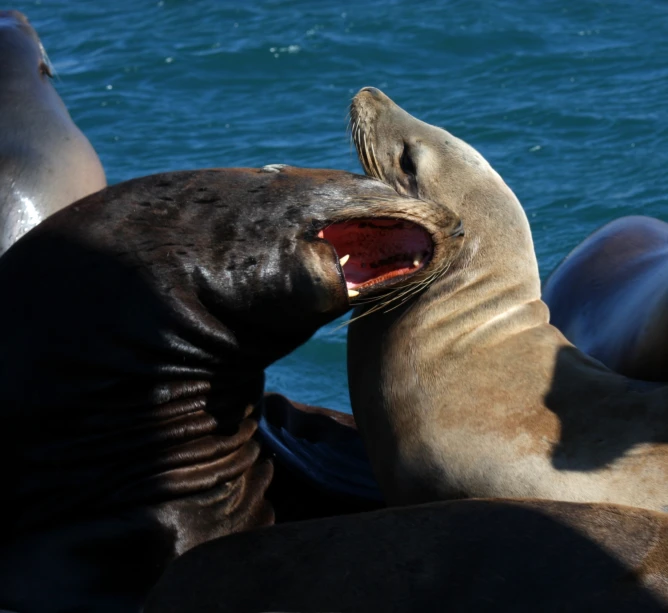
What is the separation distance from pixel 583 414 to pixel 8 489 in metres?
1.77

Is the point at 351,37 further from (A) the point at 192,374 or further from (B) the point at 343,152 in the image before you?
(A) the point at 192,374

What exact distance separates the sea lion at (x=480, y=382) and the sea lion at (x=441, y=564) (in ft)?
2.24

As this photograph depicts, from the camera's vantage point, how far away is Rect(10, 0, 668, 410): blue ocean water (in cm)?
1102

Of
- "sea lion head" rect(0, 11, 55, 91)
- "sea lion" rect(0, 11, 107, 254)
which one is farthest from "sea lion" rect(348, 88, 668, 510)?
"sea lion head" rect(0, 11, 55, 91)

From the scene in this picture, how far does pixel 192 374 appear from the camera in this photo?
12.1 ft

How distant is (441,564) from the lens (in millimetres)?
2840

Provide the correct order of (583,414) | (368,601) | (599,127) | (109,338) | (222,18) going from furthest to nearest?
1. (222,18)
2. (599,127)
3. (583,414)
4. (109,338)
5. (368,601)

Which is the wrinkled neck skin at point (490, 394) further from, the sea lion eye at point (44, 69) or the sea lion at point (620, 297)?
the sea lion eye at point (44, 69)

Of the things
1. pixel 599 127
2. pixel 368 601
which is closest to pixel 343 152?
pixel 599 127

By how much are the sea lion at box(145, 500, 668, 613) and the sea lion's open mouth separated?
1.06 metres

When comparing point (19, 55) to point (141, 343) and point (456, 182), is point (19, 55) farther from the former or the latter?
point (141, 343)

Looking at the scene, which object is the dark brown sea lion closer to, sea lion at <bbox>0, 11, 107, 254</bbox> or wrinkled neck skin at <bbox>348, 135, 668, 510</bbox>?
wrinkled neck skin at <bbox>348, 135, 668, 510</bbox>

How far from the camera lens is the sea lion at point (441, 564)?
8.99ft

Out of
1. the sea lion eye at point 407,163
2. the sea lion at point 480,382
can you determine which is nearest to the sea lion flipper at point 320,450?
the sea lion at point 480,382
